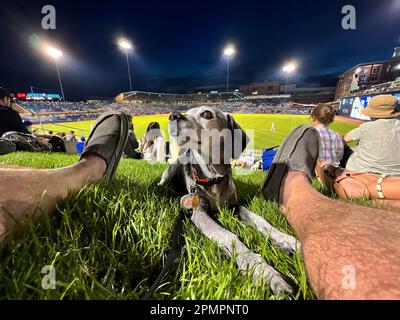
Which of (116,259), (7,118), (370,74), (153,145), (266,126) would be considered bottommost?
(116,259)

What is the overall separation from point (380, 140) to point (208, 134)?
2.94 meters

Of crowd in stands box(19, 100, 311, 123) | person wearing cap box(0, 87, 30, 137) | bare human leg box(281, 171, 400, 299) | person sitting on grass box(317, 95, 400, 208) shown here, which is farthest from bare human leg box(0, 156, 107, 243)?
crowd in stands box(19, 100, 311, 123)

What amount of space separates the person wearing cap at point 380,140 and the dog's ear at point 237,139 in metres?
2.29

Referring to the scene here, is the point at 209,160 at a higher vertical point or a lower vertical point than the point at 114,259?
higher

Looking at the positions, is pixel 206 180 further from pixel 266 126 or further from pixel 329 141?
pixel 266 126

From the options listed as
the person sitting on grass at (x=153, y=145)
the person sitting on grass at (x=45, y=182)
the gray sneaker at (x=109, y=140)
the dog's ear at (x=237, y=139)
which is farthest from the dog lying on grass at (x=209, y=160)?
the person sitting on grass at (x=153, y=145)

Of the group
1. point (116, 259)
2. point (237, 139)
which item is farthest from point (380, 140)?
point (116, 259)

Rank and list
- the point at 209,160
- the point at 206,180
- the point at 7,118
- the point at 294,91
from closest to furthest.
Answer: the point at 206,180 → the point at 209,160 → the point at 7,118 → the point at 294,91

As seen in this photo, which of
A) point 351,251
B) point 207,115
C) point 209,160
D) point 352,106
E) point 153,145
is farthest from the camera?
point 352,106

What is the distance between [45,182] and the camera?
1151 millimetres

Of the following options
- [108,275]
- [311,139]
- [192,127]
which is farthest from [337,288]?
[311,139]

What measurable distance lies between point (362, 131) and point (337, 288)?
12.0 feet
